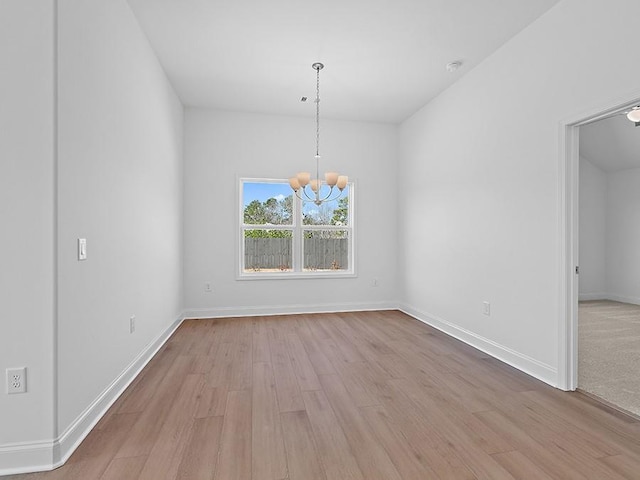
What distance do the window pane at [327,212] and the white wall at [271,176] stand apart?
243 mm

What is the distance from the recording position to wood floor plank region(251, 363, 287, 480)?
5.40ft

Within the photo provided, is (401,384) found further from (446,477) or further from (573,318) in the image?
(573,318)

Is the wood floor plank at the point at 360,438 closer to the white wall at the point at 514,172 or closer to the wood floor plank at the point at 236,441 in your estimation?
the wood floor plank at the point at 236,441

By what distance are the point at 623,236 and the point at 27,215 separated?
8.12 meters

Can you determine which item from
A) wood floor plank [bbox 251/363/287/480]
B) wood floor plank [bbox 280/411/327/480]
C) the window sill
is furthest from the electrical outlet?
the window sill

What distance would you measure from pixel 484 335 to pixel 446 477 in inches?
83.6

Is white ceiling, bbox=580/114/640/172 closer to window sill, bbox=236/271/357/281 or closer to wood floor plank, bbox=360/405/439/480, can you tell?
window sill, bbox=236/271/357/281

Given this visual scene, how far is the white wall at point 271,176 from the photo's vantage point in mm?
4766

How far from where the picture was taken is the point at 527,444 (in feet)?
6.07

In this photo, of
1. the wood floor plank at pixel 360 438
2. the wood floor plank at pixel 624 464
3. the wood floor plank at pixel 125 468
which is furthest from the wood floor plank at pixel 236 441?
the wood floor plank at pixel 624 464

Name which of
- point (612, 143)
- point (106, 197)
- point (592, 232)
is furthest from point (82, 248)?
point (592, 232)

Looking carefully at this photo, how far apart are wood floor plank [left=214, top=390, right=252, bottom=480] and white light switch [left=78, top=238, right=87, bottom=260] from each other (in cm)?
129

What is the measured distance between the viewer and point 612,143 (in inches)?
218

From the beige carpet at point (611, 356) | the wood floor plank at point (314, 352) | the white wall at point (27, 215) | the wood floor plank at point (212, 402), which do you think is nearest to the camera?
the white wall at point (27, 215)
